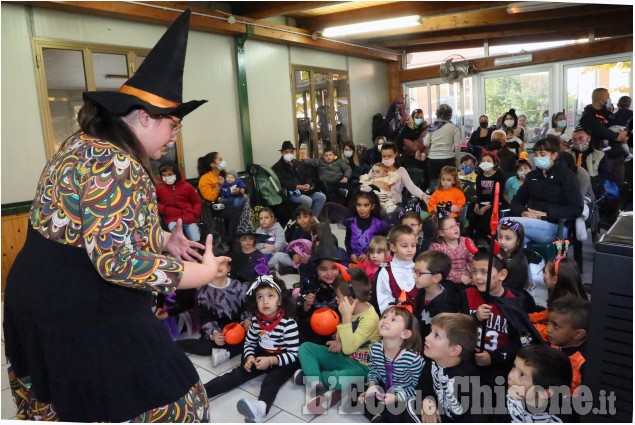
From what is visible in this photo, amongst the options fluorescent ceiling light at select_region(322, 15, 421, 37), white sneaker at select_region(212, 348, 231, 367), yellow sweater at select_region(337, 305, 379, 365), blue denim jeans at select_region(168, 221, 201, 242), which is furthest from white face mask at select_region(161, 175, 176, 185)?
fluorescent ceiling light at select_region(322, 15, 421, 37)

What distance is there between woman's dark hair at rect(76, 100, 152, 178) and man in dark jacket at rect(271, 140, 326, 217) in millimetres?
4774

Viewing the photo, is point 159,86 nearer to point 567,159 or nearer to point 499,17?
point 567,159

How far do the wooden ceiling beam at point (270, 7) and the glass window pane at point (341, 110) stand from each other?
8.00 feet

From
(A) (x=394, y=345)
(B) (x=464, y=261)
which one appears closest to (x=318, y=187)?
(B) (x=464, y=261)

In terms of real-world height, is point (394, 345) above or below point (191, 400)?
below

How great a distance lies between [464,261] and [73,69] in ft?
13.2

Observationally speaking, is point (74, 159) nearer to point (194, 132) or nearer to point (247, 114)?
point (194, 132)

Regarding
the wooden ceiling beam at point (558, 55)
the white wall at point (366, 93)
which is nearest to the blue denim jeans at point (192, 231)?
the white wall at point (366, 93)

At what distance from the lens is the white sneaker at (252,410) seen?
81.3 inches

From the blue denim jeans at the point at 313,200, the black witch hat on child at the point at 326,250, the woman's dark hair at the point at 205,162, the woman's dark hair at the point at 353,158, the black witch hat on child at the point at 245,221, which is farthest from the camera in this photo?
the woman's dark hair at the point at 353,158

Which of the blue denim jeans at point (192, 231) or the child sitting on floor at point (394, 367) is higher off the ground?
the blue denim jeans at point (192, 231)

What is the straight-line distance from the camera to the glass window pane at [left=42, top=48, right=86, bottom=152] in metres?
4.44

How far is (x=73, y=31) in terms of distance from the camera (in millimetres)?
4543

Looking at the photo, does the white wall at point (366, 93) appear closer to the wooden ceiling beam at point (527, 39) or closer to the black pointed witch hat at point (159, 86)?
the wooden ceiling beam at point (527, 39)
